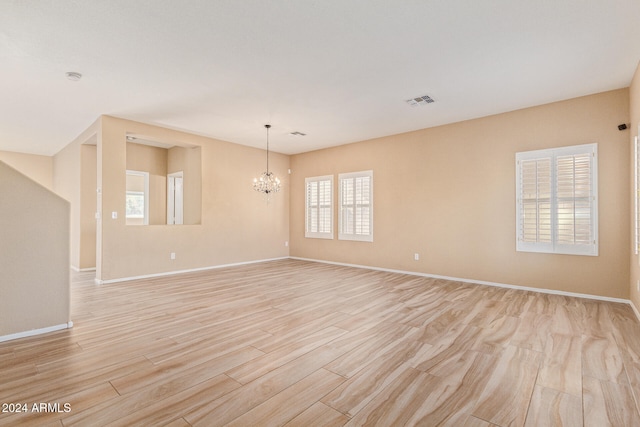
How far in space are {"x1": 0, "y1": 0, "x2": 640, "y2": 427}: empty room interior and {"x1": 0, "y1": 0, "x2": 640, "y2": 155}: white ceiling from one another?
0.03m

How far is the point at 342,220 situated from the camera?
7402 mm

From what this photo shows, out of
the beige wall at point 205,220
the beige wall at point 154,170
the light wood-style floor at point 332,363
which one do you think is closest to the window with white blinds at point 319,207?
the beige wall at point 205,220

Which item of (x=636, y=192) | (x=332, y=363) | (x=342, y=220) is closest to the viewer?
(x=332, y=363)

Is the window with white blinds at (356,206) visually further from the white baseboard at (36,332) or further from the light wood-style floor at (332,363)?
the white baseboard at (36,332)

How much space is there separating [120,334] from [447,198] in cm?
531

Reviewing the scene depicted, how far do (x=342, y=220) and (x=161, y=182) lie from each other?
479 cm

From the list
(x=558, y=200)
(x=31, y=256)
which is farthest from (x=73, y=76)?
(x=558, y=200)

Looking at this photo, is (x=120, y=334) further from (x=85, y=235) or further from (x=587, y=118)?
(x=587, y=118)

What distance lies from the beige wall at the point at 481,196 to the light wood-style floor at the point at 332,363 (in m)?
0.67

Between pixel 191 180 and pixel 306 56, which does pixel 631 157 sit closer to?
pixel 306 56

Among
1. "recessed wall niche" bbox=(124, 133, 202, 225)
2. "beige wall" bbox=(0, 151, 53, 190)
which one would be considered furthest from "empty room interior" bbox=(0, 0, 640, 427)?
"beige wall" bbox=(0, 151, 53, 190)

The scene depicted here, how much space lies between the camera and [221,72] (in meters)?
3.67

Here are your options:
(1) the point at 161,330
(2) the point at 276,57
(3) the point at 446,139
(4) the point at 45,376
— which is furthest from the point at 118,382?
→ (3) the point at 446,139

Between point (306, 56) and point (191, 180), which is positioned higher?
point (306, 56)
